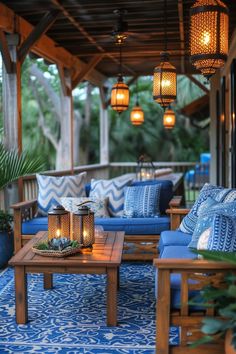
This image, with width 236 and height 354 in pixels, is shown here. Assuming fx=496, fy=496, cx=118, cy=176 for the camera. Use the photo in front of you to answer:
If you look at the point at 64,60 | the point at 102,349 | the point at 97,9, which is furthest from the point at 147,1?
the point at 102,349

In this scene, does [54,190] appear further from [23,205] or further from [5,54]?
[5,54]

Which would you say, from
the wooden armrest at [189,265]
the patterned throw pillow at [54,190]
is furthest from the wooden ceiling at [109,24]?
the wooden armrest at [189,265]

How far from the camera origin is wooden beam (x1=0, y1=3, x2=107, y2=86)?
5.66m

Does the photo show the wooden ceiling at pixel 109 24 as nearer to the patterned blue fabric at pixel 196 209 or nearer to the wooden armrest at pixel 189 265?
the patterned blue fabric at pixel 196 209

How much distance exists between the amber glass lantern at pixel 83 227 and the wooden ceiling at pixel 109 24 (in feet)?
8.91

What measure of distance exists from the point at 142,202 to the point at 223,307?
2.71 meters

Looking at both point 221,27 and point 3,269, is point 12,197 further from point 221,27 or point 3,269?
point 221,27

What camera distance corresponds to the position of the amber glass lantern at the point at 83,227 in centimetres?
376

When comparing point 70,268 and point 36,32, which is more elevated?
point 36,32

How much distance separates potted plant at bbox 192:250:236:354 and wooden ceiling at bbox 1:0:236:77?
12.4ft

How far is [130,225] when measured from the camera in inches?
196

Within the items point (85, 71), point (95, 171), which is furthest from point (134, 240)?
point (95, 171)

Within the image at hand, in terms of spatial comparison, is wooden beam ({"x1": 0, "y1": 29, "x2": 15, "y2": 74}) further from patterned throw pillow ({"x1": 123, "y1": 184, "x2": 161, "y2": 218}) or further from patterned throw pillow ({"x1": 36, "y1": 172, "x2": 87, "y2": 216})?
patterned throw pillow ({"x1": 123, "y1": 184, "x2": 161, "y2": 218})

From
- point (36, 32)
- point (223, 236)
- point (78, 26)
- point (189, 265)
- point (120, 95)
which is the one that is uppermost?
point (78, 26)
